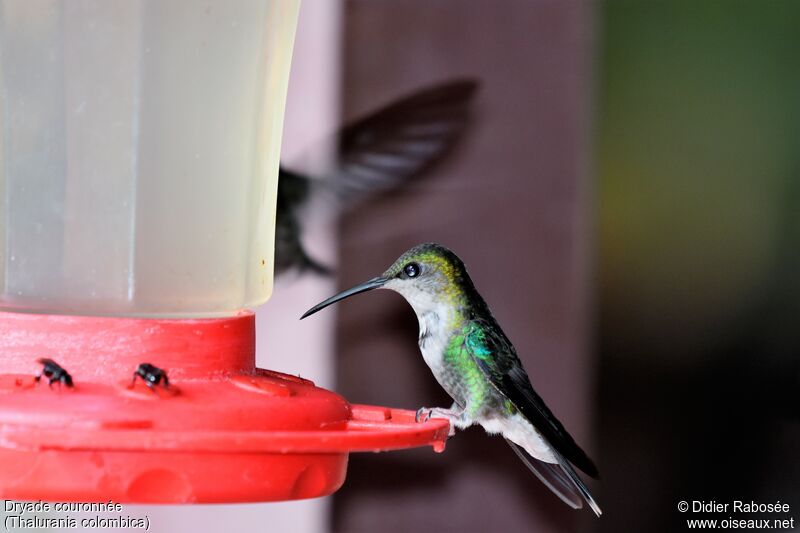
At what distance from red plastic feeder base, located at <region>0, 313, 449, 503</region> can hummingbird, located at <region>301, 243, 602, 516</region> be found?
56 cm

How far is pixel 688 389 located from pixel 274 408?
88.4 inches

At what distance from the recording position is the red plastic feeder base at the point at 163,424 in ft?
3.54

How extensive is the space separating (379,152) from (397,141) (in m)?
0.08

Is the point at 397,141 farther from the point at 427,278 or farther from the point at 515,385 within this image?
the point at 515,385

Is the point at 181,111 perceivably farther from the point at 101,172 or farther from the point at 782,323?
the point at 782,323

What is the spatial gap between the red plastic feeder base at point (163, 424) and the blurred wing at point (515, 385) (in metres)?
0.47

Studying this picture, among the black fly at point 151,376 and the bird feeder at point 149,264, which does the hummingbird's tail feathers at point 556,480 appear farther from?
the black fly at point 151,376

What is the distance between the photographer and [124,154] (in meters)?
1.35

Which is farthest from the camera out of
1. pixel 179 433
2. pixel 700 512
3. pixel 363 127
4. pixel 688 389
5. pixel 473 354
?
pixel 688 389

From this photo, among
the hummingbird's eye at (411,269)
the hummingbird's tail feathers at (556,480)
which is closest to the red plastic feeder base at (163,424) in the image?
the hummingbird's eye at (411,269)

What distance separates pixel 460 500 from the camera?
8.42 ft

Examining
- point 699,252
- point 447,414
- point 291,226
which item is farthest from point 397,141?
point 699,252

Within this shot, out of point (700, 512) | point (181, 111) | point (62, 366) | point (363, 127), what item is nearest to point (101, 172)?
point (181, 111)

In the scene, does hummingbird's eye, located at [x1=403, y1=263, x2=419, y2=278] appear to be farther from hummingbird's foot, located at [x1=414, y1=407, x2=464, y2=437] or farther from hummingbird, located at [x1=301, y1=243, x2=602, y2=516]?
hummingbird's foot, located at [x1=414, y1=407, x2=464, y2=437]
